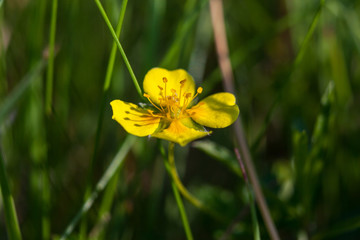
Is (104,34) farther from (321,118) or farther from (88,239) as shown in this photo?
(321,118)

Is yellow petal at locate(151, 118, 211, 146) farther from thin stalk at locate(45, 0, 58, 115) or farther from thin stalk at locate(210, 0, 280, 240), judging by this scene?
thin stalk at locate(45, 0, 58, 115)

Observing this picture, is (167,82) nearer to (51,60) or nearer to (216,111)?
(216,111)

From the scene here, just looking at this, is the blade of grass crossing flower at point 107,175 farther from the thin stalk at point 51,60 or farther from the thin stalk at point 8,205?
the thin stalk at point 51,60

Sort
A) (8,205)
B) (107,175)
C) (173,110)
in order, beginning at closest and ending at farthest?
(8,205)
(173,110)
(107,175)

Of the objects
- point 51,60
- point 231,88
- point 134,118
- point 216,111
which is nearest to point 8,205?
point 134,118

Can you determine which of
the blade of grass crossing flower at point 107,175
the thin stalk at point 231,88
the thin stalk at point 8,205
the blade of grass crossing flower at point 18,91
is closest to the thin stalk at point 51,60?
the blade of grass crossing flower at point 18,91

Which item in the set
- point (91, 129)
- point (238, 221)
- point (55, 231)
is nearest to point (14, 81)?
point (91, 129)
